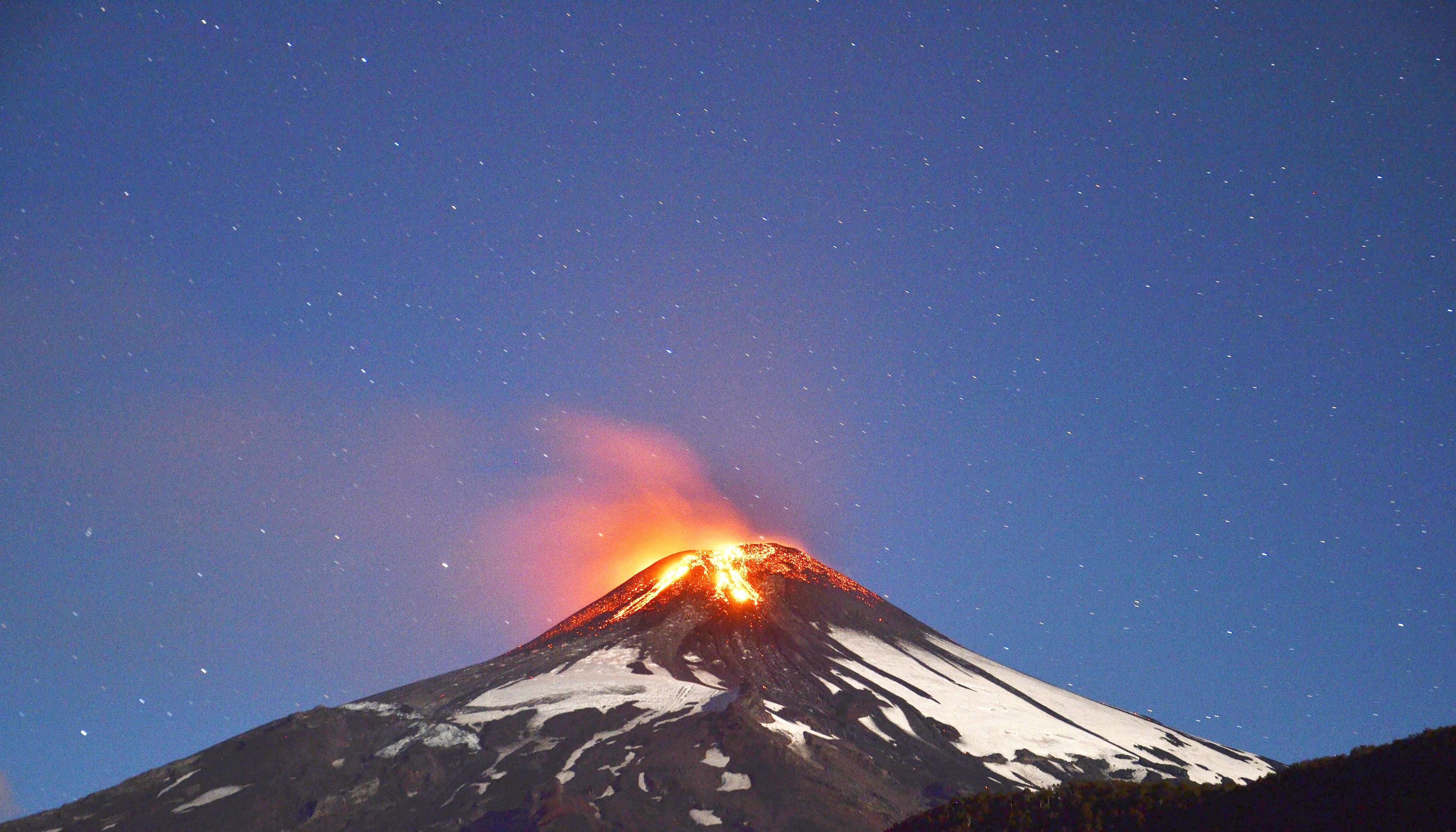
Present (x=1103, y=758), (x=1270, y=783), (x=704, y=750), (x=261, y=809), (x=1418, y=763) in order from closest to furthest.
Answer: (x=1418, y=763) → (x=1270, y=783) → (x=261, y=809) → (x=704, y=750) → (x=1103, y=758)

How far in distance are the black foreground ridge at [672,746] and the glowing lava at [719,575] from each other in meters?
1.46

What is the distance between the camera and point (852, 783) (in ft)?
242

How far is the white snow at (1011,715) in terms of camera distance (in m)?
93.2

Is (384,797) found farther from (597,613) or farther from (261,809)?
(597,613)

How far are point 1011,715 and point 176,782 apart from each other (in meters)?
79.4

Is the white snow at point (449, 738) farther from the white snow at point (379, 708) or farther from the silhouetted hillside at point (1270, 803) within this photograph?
the silhouetted hillside at point (1270, 803)

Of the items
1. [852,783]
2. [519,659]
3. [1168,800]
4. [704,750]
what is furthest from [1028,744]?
[1168,800]

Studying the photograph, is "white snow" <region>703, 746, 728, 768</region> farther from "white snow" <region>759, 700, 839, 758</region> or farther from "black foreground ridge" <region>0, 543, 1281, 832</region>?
"white snow" <region>759, 700, 839, 758</region>

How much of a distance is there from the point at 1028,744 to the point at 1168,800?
2993 inches

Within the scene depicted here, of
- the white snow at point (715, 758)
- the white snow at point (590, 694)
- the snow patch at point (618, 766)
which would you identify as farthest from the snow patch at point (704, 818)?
the white snow at point (590, 694)

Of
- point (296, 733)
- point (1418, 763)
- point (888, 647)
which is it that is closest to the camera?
point (1418, 763)

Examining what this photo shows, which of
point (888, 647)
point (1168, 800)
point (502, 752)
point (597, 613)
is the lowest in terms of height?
point (1168, 800)

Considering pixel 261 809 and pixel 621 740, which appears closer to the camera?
pixel 261 809

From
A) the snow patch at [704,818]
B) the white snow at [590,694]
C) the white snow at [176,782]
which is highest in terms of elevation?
the white snow at [590,694]
